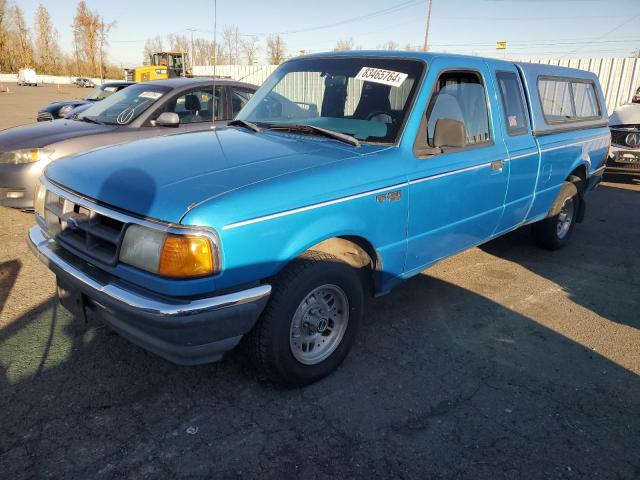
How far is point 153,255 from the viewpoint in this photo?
7.51 ft

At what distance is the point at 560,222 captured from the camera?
18.6 ft

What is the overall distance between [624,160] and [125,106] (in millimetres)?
9129

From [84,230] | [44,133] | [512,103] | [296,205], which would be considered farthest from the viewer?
[44,133]

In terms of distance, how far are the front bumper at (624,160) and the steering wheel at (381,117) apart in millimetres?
8186

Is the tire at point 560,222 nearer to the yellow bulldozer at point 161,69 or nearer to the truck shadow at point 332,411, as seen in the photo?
the truck shadow at point 332,411

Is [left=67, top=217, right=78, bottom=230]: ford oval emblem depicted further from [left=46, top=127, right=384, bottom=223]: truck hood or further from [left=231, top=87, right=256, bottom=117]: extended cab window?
[left=231, top=87, right=256, bottom=117]: extended cab window

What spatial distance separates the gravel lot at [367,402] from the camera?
7.66 ft

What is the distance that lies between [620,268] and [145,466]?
511cm

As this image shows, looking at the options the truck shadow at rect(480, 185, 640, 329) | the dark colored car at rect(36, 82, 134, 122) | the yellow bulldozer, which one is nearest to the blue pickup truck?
the truck shadow at rect(480, 185, 640, 329)

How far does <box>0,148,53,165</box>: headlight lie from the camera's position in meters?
5.37

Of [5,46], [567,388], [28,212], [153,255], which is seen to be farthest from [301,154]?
[5,46]

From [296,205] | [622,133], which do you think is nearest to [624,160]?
[622,133]

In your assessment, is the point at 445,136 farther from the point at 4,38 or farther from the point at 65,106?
the point at 4,38

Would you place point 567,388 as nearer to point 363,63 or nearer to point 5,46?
point 363,63
